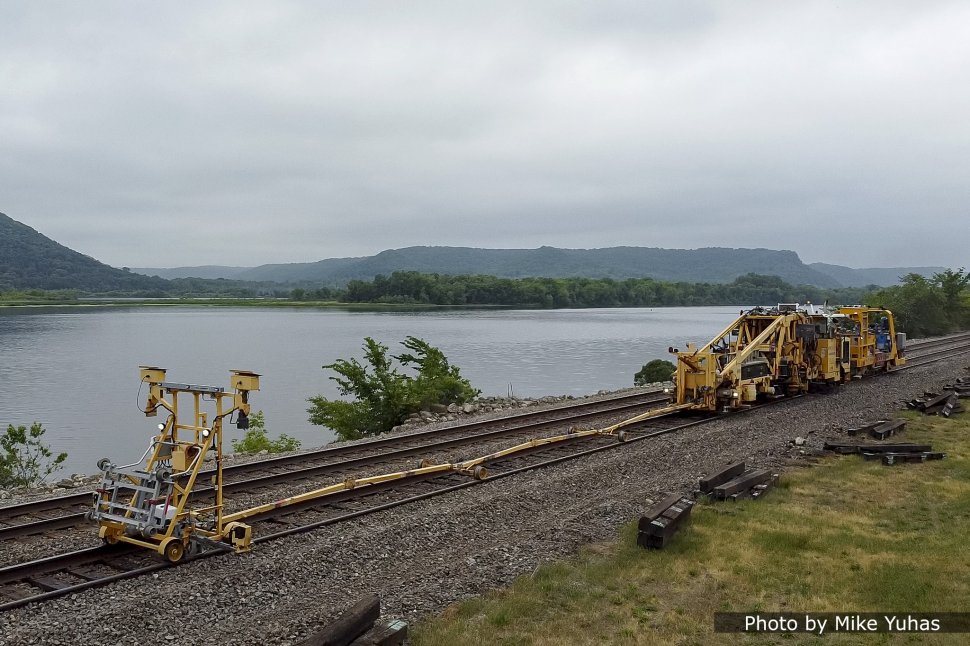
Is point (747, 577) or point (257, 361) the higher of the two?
point (747, 577)

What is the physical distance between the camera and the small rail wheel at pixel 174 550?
853 centimetres

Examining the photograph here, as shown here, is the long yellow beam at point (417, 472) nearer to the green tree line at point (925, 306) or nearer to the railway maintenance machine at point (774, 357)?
the railway maintenance machine at point (774, 357)

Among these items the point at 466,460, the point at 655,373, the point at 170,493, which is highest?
the point at 170,493

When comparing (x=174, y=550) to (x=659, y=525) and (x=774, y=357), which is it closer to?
(x=659, y=525)

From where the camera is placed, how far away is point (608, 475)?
43.8 feet

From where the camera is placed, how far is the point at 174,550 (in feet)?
28.2

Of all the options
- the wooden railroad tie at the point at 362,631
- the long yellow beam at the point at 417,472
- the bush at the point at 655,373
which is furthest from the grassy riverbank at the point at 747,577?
the bush at the point at 655,373

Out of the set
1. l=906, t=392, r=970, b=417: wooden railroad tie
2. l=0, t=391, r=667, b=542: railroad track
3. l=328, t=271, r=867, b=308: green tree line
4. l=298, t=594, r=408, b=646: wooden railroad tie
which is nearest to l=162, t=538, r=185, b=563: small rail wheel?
l=298, t=594, r=408, b=646: wooden railroad tie

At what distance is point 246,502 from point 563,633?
21.0ft

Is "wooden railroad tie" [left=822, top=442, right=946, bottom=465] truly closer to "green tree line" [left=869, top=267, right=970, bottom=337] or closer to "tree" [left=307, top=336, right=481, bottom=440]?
"tree" [left=307, top=336, right=481, bottom=440]

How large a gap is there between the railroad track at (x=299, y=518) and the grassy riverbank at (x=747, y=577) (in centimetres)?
341

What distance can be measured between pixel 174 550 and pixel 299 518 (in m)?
2.31

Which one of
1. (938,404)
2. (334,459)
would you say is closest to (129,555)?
(334,459)

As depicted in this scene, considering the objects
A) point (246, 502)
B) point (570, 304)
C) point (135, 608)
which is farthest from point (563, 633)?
point (570, 304)
